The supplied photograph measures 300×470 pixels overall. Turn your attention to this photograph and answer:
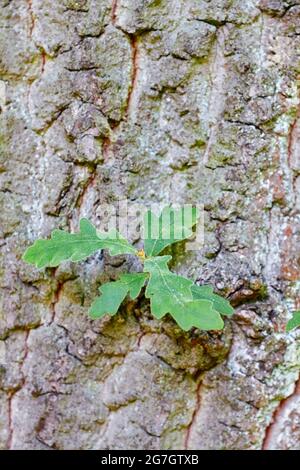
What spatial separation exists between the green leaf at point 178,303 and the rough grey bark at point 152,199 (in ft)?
0.38

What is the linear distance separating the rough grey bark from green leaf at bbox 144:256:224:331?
0.12 m

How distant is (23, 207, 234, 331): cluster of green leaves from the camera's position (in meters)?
1.00

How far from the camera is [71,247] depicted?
108 cm

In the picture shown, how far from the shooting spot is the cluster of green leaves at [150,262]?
1004 mm

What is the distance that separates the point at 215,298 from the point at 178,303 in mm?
103

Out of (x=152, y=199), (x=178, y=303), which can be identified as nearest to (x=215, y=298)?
(x=178, y=303)

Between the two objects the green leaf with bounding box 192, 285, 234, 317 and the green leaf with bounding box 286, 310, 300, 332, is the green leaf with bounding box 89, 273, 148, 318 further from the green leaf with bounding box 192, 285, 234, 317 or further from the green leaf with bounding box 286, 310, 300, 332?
the green leaf with bounding box 286, 310, 300, 332

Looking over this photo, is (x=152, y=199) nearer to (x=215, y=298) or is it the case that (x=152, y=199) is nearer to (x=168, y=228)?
(x=168, y=228)

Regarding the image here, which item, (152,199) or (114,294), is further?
(152,199)

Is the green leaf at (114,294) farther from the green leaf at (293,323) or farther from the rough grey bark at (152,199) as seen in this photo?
the green leaf at (293,323)

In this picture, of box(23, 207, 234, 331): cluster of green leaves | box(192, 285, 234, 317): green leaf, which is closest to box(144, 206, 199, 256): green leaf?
box(23, 207, 234, 331): cluster of green leaves

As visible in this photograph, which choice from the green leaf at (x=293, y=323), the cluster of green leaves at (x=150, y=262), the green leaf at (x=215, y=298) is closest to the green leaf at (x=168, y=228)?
the cluster of green leaves at (x=150, y=262)
